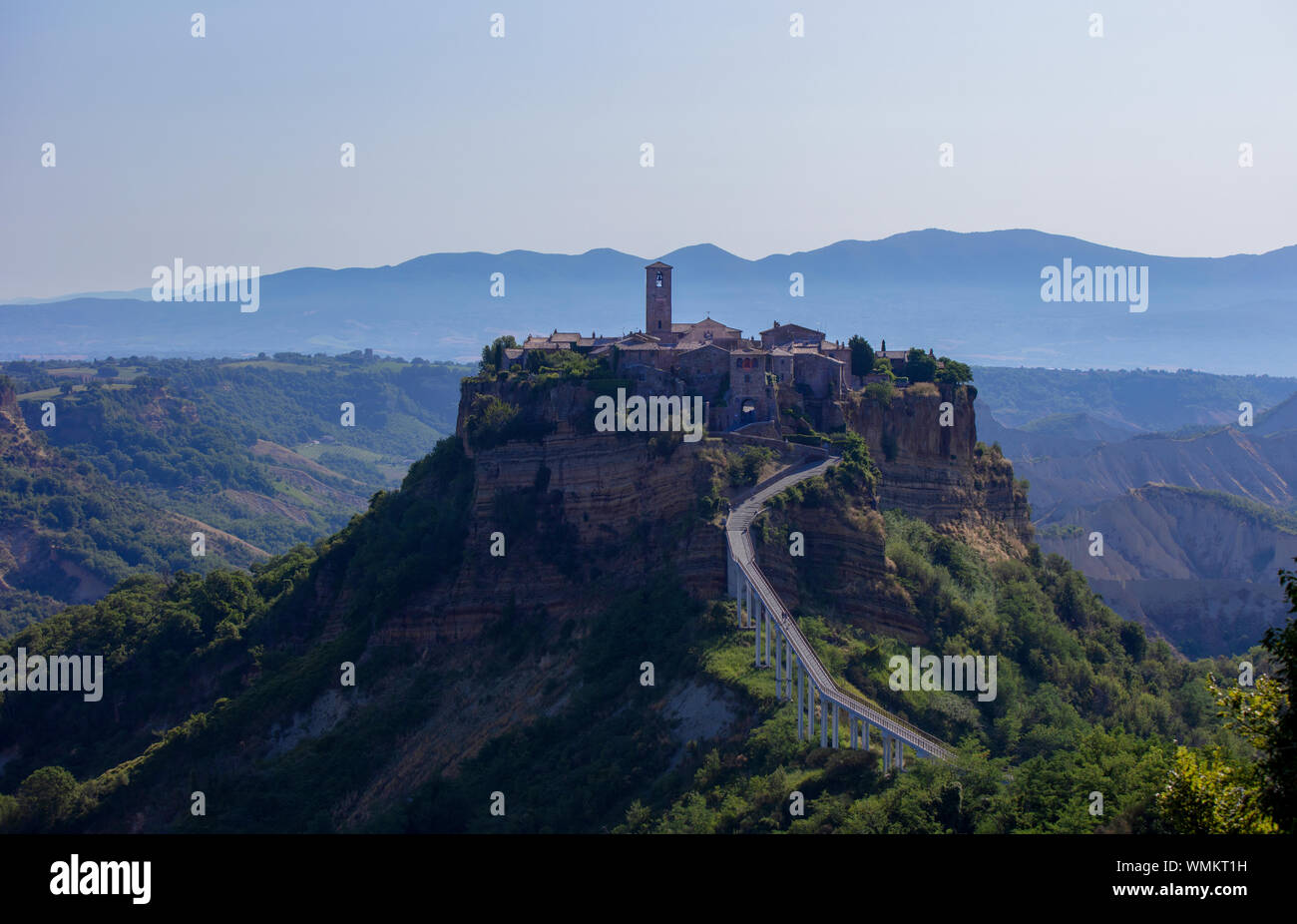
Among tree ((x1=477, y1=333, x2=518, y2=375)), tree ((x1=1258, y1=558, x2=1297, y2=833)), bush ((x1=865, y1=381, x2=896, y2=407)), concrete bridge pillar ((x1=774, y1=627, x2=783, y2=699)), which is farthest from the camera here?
tree ((x1=477, y1=333, x2=518, y2=375))

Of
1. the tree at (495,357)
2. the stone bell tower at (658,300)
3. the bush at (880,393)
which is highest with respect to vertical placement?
the stone bell tower at (658,300)

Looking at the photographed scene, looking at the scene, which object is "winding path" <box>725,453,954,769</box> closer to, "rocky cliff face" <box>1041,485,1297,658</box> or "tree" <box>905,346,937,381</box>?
"tree" <box>905,346,937,381</box>

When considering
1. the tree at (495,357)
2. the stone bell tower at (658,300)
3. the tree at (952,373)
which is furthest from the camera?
the stone bell tower at (658,300)

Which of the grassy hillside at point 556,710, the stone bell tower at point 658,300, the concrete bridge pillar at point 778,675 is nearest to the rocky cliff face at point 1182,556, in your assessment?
the grassy hillside at point 556,710

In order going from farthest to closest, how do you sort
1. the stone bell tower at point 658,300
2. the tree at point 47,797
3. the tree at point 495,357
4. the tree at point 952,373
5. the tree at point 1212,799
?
the stone bell tower at point 658,300, the tree at point 495,357, the tree at point 952,373, the tree at point 47,797, the tree at point 1212,799

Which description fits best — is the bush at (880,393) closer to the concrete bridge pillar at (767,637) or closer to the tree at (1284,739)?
the concrete bridge pillar at (767,637)

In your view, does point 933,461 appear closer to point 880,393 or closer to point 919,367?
point 880,393

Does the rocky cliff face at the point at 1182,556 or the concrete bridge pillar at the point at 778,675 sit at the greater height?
the concrete bridge pillar at the point at 778,675

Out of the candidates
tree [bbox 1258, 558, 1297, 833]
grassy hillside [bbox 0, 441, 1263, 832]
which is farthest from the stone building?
tree [bbox 1258, 558, 1297, 833]
